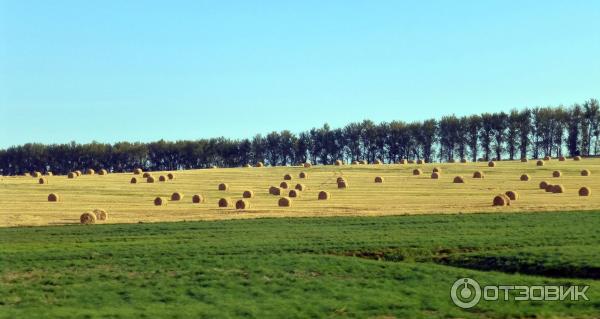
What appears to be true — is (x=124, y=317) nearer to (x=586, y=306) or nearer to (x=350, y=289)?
(x=350, y=289)

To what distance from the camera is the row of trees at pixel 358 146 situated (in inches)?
5812

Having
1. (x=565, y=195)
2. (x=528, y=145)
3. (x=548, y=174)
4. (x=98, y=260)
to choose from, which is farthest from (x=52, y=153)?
(x=98, y=260)

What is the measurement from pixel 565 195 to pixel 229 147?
336ft

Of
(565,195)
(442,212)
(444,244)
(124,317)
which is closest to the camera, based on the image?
(124,317)

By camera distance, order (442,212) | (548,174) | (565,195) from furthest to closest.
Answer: (548,174), (565,195), (442,212)

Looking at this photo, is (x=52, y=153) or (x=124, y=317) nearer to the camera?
(x=124, y=317)

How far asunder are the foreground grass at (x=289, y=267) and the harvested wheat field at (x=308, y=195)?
25.0 feet

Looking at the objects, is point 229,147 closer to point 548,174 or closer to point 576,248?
point 548,174

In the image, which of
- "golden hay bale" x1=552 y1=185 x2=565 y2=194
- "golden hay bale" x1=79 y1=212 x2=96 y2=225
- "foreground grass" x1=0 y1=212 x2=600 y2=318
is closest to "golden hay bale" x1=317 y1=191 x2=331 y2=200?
"golden hay bale" x1=552 y1=185 x2=565 y2=194

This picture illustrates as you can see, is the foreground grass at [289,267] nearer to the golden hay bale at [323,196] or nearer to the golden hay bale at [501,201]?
the golden hay bale at [501,201]

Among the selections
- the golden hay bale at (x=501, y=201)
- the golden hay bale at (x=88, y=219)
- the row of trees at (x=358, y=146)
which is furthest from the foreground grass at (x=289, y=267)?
the row of trees at (x=358, y=146)

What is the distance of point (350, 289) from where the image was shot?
1027 inches
